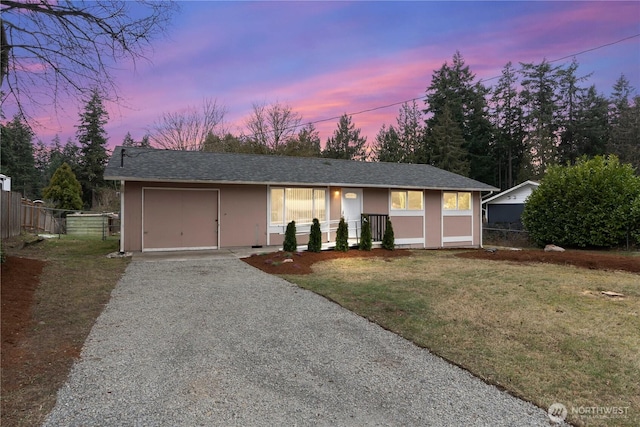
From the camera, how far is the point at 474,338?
4117 mm

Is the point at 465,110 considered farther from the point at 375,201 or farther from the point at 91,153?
the point at 91,153

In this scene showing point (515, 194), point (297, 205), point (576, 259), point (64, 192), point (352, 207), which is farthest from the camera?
point (64, 192)

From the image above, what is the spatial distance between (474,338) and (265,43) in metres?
13.6

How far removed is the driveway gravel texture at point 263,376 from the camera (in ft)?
8.28

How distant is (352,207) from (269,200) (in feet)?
10.9

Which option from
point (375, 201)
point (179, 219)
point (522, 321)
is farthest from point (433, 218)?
point (522, 321)

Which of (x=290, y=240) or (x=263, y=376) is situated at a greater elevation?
(x=290, y=240)

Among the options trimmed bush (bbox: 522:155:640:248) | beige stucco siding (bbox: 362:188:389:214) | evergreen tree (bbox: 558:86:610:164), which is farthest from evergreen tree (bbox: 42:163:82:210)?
evergreen tree (bbox: 558:86:610:164)

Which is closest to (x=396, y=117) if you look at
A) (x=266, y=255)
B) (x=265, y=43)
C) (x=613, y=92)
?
(x=613, y=92)

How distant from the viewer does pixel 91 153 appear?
1499 inches

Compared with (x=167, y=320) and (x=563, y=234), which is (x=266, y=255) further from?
(x=563, y=234)

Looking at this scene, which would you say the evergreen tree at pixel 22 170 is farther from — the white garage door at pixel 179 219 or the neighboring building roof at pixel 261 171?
the white garage door at pixel 179 219

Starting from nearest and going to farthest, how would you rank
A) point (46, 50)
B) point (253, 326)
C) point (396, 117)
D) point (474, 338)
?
1. point (474, 338)
2. point (253, 326)
3. point (46, 50)
4. point (396, 117)

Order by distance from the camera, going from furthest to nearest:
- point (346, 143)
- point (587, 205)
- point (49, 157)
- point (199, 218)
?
point (49, 157) → point (346, 143) → point (587, 205) → point (199, 218)
